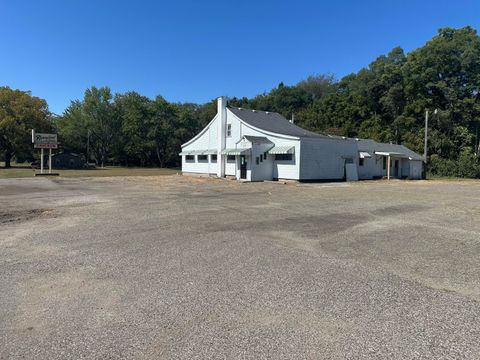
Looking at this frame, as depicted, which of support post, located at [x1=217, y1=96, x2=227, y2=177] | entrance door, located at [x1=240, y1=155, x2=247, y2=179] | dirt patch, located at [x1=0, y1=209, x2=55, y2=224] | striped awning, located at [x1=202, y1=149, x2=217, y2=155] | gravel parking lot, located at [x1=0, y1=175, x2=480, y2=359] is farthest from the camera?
striped awning, located at [x1=202, y1=149, x2=217, y2=155]

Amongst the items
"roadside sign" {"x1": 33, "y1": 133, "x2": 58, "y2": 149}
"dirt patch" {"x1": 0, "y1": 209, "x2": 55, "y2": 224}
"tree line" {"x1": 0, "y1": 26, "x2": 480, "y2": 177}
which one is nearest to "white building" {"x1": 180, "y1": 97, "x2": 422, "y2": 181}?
"tree line" {"x1": 0, "y1": 26, "x2": 480, "y2": 177}

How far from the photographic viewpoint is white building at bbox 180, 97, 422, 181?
26.5 metres

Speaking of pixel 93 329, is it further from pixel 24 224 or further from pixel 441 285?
pixel 24 224

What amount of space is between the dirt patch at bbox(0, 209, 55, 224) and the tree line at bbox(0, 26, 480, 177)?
40419 mm

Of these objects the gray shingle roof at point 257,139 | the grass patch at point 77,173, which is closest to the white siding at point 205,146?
the grass patch at point 77,173

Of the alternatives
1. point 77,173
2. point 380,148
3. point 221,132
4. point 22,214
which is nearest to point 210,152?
point 221,132

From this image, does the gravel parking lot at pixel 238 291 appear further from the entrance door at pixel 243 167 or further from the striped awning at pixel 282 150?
the entrance door at pixel 243 167

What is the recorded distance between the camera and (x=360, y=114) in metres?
53.3

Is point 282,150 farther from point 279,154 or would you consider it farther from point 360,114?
point 360,114

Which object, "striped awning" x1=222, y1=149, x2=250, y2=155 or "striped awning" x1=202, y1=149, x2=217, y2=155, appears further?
"striped awning" x1=202, y1=149, x2=217, y2=155

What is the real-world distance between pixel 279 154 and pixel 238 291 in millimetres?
23566

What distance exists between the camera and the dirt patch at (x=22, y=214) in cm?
933

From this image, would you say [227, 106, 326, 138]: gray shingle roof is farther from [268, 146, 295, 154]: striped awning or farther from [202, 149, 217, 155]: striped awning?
[202, 149, 217, 155]: striped awning

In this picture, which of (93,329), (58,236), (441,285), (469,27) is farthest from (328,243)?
(469,27)
